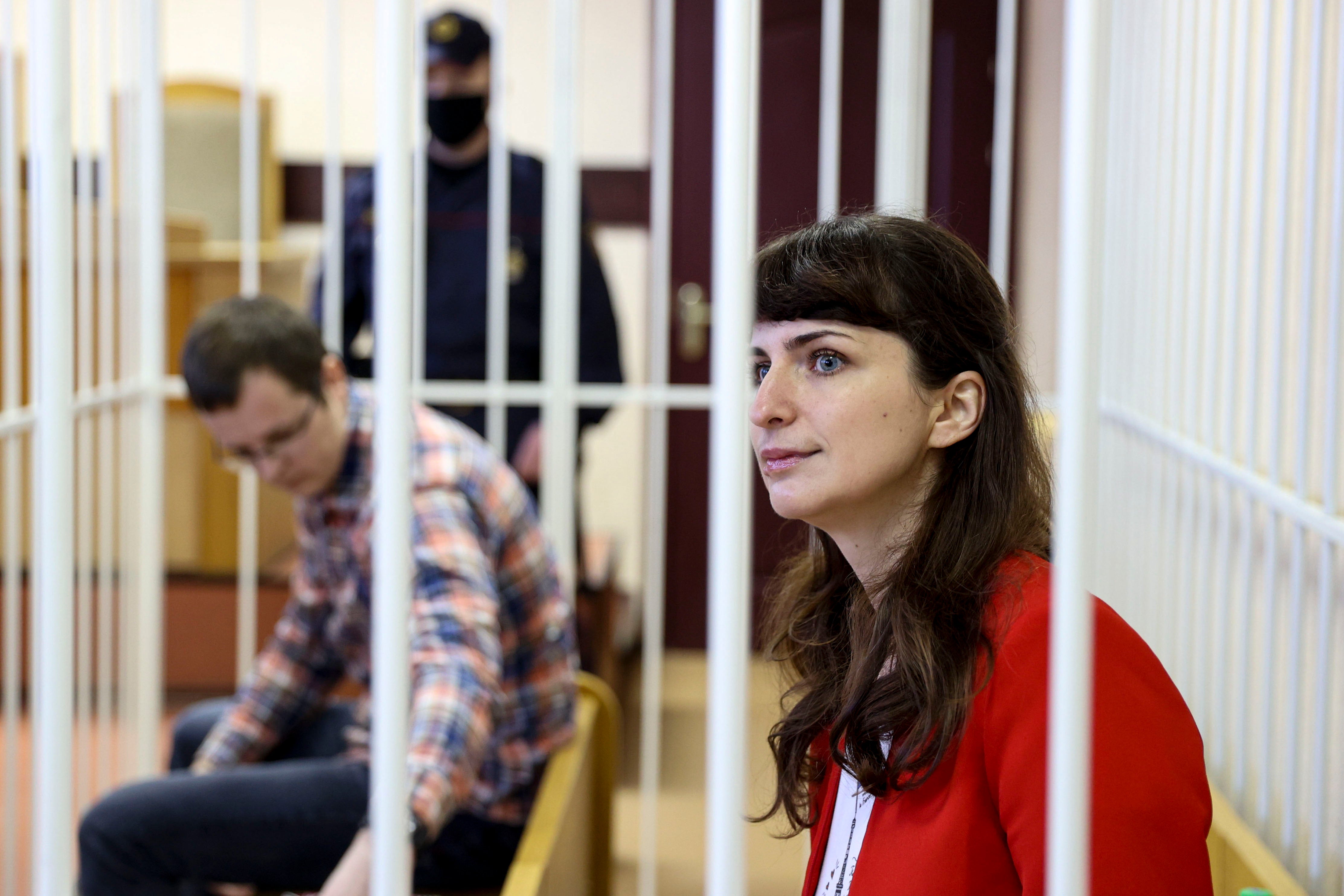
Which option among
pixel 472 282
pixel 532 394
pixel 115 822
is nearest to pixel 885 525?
pixel 115 822

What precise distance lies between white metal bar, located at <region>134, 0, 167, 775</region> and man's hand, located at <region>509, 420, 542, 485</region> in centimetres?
69

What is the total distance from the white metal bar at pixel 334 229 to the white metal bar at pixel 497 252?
Result: 27 cm

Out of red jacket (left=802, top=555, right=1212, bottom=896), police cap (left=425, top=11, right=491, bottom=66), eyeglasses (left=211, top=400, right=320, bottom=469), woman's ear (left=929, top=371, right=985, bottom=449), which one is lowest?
red jacket (left=802, top=555, right=1212, bottom=896)

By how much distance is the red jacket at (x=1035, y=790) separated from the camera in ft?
2.32

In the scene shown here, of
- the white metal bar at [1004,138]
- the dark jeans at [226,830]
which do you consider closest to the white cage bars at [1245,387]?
the white metal bar at [1004,138]

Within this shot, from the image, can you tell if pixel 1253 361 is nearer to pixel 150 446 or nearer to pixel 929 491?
pixel 929 491

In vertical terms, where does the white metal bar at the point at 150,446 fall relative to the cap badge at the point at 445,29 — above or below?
below

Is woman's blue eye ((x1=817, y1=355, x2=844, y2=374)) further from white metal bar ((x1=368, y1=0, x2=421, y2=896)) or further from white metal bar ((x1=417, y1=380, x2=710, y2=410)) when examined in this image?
white metal bar ((x1=417, y1=380, x2=710, y2=410))

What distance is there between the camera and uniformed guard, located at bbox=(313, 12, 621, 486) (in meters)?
2.52

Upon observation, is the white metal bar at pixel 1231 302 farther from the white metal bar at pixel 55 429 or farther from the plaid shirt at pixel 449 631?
the white metal bar at pixel 55 429

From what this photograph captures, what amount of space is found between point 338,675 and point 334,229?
0.82m

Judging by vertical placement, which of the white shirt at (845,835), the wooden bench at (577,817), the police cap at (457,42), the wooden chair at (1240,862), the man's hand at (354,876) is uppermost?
the police cap at (457,42)

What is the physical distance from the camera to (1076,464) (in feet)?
1.62

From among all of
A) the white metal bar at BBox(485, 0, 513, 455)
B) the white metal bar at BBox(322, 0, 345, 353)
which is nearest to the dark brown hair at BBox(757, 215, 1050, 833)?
the white metal bar at BBox(322, 0, 345, 353)
